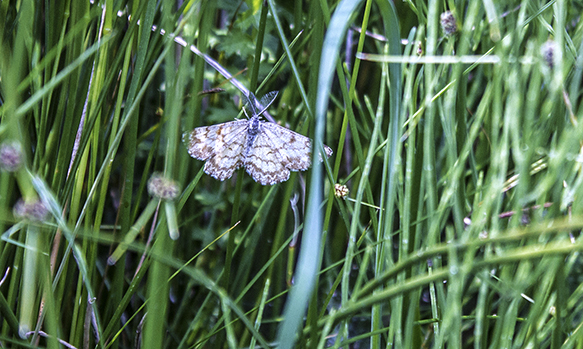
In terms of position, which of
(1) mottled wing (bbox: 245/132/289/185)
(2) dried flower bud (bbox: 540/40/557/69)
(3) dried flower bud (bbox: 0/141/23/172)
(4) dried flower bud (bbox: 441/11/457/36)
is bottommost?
(1) mottled wing (bbox: 245/132/289/185)

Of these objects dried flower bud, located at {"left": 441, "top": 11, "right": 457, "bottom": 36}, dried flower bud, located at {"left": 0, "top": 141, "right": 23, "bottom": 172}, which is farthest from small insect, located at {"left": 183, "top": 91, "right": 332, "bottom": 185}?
dried flower bud, located at {"left": 0, "top": 141, "right": 23, "bottom": 172}

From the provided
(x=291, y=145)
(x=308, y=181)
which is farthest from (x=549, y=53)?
(x=291, y=145)

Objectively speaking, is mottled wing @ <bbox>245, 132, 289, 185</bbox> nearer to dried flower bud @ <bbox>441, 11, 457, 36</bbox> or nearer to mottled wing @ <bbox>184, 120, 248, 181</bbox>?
mottled wing @ <bbox>184, 120, 248, 181</bbox>

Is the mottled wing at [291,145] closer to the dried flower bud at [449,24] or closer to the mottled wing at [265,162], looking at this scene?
the mottled wing at [265,162]

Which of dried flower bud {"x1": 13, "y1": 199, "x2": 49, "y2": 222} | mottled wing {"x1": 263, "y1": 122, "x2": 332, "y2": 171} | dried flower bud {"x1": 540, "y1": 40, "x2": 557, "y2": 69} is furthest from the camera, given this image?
mottled wing {"x1": 263, "y1": 122, "x2": 332, "y2": 171}

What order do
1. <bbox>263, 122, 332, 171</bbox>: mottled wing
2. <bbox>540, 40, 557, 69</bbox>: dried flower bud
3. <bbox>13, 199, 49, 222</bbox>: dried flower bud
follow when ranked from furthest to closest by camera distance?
<bbox>263, 122, 332, 171</bbox>: mottled wing → <bbox>540, 40, 557, 69</bbox>: dried flower bud → <bbox>13, 199, 49, 222</bbox>: dried flower bud

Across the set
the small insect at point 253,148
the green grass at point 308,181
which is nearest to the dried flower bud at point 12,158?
the green grass at point 308,181

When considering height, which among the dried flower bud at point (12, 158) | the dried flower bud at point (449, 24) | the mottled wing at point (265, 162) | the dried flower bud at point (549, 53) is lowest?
the mottled wing at point (265, 162)
